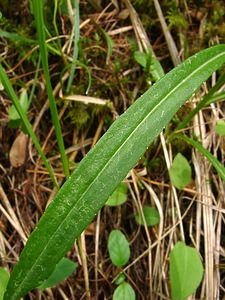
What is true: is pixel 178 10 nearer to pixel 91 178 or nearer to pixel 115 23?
pixel 115 23

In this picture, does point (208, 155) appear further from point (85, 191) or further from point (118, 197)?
point (85, 191)

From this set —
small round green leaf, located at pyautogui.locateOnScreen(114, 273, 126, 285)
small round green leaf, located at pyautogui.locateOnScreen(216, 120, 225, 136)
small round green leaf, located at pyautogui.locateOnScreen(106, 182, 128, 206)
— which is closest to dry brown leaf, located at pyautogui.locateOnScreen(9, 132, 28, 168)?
small round green leaf, located at pyautogui.locateOnScreen(106, 182, 128, 206)

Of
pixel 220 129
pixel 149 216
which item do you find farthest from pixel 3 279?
pixel 220 129

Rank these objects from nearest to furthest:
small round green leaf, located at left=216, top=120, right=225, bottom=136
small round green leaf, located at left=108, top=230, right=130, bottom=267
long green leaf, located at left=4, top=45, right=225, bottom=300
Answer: long green leaf, located at left=4, top=45, right=225, bottom=300
small round green leaf, located at left=108, top=230, right=130, bottom=267
small round green leaf, located at left=216, top=120, right=225, bottom=136

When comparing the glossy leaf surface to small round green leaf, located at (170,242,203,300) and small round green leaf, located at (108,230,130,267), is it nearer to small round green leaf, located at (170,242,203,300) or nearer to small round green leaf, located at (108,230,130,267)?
small round green leaf, located at (108,230,130,267)

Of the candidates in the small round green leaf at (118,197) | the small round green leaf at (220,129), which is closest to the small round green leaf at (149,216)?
the small round green leaf at (118,197)

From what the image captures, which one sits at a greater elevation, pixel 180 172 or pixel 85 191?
pixel 85 191

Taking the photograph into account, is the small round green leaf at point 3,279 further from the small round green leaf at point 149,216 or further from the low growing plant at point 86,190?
the small round green leaf at point 149,216
